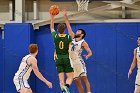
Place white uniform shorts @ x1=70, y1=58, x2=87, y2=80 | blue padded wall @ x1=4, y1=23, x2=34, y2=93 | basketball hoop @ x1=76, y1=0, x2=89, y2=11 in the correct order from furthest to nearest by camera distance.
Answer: blue padded wall @ x1=4, y1=23, x2=34, y2=93
basketball hoop @ x1=76, y1=0, x2=89, y2=11
white uniform shorts @ x1=70, y1=58, x2=87, y2=80

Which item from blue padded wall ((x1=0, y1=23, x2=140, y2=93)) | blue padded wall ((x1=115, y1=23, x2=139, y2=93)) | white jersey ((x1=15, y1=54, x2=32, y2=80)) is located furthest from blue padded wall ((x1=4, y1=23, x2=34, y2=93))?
white jersey ((x1=15, y1=54, x2=32, y2=80))

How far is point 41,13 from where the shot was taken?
11406mm

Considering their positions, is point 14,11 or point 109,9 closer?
point 109,9

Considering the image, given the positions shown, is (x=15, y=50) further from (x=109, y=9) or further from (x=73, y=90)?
(x=109, y=9)

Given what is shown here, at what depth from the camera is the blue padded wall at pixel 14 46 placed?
35.1 feet

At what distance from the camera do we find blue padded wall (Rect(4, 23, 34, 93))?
421 inches

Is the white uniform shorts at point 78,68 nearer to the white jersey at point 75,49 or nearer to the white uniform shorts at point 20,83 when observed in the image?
the white jersey at point 75,49

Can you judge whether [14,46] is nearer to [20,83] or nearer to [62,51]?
[62,51]

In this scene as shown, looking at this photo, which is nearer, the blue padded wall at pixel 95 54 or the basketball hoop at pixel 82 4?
the basketball hoop at pixel 82 4

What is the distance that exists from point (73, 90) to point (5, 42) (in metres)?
2.86

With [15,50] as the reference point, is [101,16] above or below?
above

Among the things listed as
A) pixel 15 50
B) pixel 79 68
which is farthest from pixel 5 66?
pixel 79 68

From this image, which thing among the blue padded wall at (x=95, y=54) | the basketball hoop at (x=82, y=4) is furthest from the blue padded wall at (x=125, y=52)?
the basketball hoop at (x=82, y=4)

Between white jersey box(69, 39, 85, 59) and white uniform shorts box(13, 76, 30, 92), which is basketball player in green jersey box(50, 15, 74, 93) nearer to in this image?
white uniform shorts box(13, 76, 30, 92)
